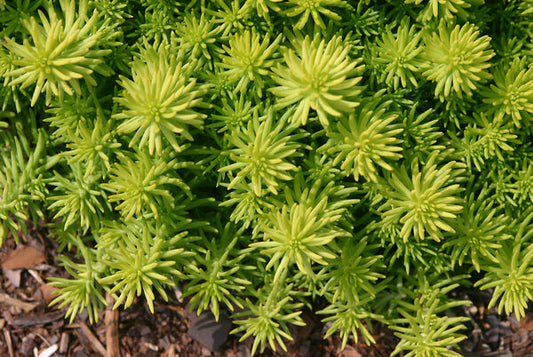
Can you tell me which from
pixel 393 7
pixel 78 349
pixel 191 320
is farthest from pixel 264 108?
pixel 78 349

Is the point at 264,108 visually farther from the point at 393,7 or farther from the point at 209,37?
the point at 393,7

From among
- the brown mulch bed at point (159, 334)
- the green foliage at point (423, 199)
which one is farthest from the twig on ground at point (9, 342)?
the green foliage at point (423, 199)

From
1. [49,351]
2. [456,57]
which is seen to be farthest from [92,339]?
[456,57]

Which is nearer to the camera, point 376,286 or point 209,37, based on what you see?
point 209,37

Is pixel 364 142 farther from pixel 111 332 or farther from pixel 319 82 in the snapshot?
pixel 111 332

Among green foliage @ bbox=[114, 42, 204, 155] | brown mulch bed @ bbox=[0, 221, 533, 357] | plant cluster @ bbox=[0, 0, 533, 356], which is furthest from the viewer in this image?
brown mulch bed @ bbox=[0, 221, 533, 357]

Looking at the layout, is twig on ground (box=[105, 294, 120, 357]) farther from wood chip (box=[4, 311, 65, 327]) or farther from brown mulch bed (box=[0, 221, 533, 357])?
wood chip (box=[4, 311, 65, 327])

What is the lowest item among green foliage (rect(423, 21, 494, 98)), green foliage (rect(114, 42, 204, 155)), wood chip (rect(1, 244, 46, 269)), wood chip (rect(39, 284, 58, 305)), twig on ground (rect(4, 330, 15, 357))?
twig on ground (rect(4, 330, 15, 357))

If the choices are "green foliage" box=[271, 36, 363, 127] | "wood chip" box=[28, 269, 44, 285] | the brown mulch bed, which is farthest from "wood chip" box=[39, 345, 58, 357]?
"green foliage" box=[271, 36, 363, 127]
